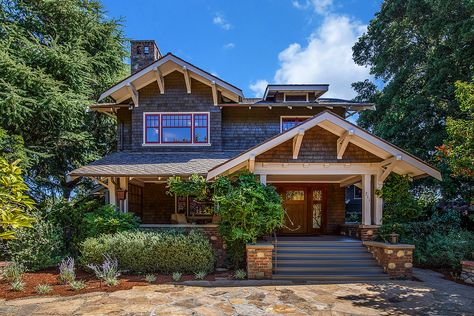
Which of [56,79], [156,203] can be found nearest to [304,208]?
[156,203]

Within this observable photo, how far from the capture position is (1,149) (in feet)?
43.1

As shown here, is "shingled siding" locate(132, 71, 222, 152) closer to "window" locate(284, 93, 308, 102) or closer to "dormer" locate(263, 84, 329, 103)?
"dormer" locate(263, 84, 329, 103)

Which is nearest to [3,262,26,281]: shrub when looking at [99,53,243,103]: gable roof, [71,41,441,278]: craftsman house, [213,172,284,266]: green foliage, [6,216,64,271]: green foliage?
[6,216,64,271]: green foliage

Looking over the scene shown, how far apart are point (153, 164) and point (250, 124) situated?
4.48 m

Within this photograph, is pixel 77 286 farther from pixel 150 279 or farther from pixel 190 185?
pixel 190 185

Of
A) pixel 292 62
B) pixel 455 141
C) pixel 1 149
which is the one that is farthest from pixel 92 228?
pixel 292 62

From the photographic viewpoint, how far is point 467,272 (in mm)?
8805

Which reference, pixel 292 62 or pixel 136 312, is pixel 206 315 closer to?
pixel 136 312

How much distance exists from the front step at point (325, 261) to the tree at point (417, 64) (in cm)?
750

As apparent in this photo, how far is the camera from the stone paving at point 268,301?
634 cm

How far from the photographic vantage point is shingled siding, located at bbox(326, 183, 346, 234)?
1377cm

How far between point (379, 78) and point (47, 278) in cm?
1972

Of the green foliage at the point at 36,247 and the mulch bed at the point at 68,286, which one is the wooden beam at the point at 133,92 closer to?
the green foliage at the point at 36,247

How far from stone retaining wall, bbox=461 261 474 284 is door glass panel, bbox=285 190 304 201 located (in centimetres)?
603
